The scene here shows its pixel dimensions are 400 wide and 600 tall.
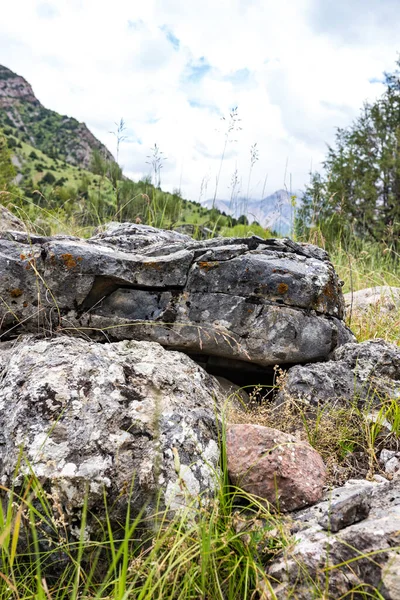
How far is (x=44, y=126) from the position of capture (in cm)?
10956

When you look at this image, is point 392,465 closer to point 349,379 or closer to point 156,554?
point 349,379

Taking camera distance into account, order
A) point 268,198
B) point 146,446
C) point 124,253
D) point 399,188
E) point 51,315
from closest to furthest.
Answer: 1. point 146,446
2. point 51,315
3. point 124,253
4. point 268,198
5. point 399,188

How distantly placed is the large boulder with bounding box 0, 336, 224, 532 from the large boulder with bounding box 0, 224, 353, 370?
293 millimetres

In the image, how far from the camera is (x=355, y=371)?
2682 millimetres

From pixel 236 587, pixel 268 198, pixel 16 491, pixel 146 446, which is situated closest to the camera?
pixel 236 587

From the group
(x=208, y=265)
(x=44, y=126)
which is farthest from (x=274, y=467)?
(x=44, y=126)

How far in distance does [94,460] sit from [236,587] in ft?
2.41

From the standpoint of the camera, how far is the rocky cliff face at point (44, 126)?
95.3 m

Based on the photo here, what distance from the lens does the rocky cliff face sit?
313 feet

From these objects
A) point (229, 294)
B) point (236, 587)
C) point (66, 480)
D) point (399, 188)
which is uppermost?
point (399, 188)

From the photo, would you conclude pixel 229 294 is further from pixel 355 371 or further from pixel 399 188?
pixel 399 188

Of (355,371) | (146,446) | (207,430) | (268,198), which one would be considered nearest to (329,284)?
(355,371)

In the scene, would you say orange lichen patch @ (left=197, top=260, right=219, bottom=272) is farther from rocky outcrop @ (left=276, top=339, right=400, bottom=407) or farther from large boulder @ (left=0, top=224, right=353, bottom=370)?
rocky outcrop @ (left=276, top=339, right=400, bottom=407)

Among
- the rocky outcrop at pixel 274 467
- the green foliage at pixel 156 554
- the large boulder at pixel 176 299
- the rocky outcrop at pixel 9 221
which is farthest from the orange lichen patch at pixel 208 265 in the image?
the rocky outcrop at pixel 9 221
